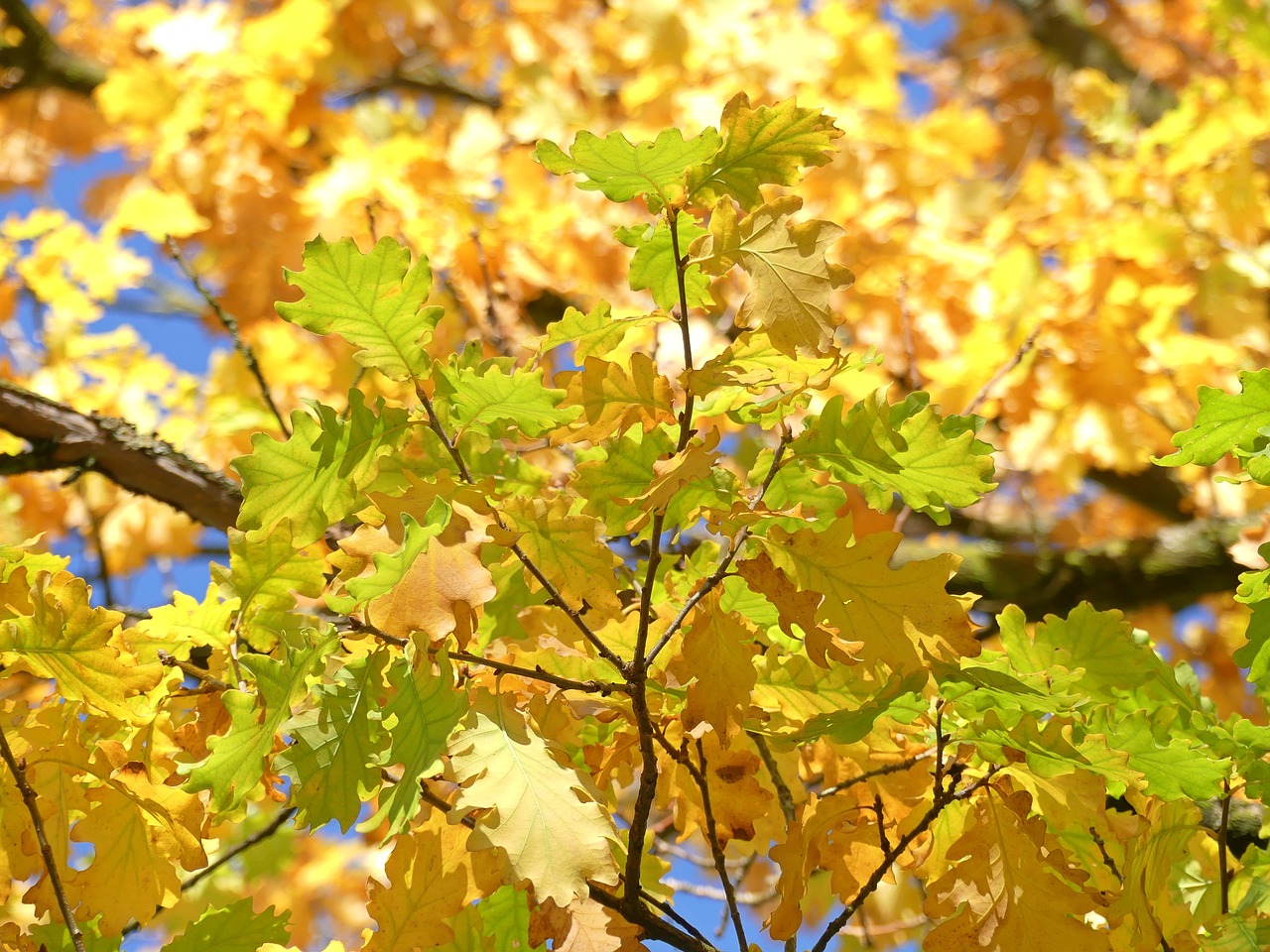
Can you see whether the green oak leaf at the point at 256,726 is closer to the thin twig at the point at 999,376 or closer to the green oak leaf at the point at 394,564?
the green oak leaf at the point at 394,564

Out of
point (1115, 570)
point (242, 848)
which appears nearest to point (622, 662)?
point (242, 848)

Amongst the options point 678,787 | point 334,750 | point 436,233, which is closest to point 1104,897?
point 678,787

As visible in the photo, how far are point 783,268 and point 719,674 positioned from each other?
1.05 ft

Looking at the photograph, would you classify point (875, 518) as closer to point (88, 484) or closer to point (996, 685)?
point (996, 685)

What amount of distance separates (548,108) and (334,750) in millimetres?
2707

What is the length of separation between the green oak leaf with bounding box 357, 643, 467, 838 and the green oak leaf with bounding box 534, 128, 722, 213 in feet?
1.21

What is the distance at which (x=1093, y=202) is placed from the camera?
308 centimetres

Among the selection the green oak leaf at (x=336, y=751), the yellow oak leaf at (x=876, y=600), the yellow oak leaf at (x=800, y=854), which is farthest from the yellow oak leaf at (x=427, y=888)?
the yellow oak leaf at (x=876, y=600)

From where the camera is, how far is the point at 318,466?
822 mm

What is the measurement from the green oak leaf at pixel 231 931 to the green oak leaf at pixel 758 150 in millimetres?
699

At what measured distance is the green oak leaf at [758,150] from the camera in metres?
0.80

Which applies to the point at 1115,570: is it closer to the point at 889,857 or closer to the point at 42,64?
the point at 889,857

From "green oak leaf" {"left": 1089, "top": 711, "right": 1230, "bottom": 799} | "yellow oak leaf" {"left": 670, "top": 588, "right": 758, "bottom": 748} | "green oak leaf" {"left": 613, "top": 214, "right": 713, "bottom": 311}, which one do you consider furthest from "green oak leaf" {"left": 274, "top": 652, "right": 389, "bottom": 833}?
"green oak leaf" {"left": 1089, "top": 711, "right": 1230, "bottom": 799}

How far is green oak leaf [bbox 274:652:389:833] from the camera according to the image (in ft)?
2.45
